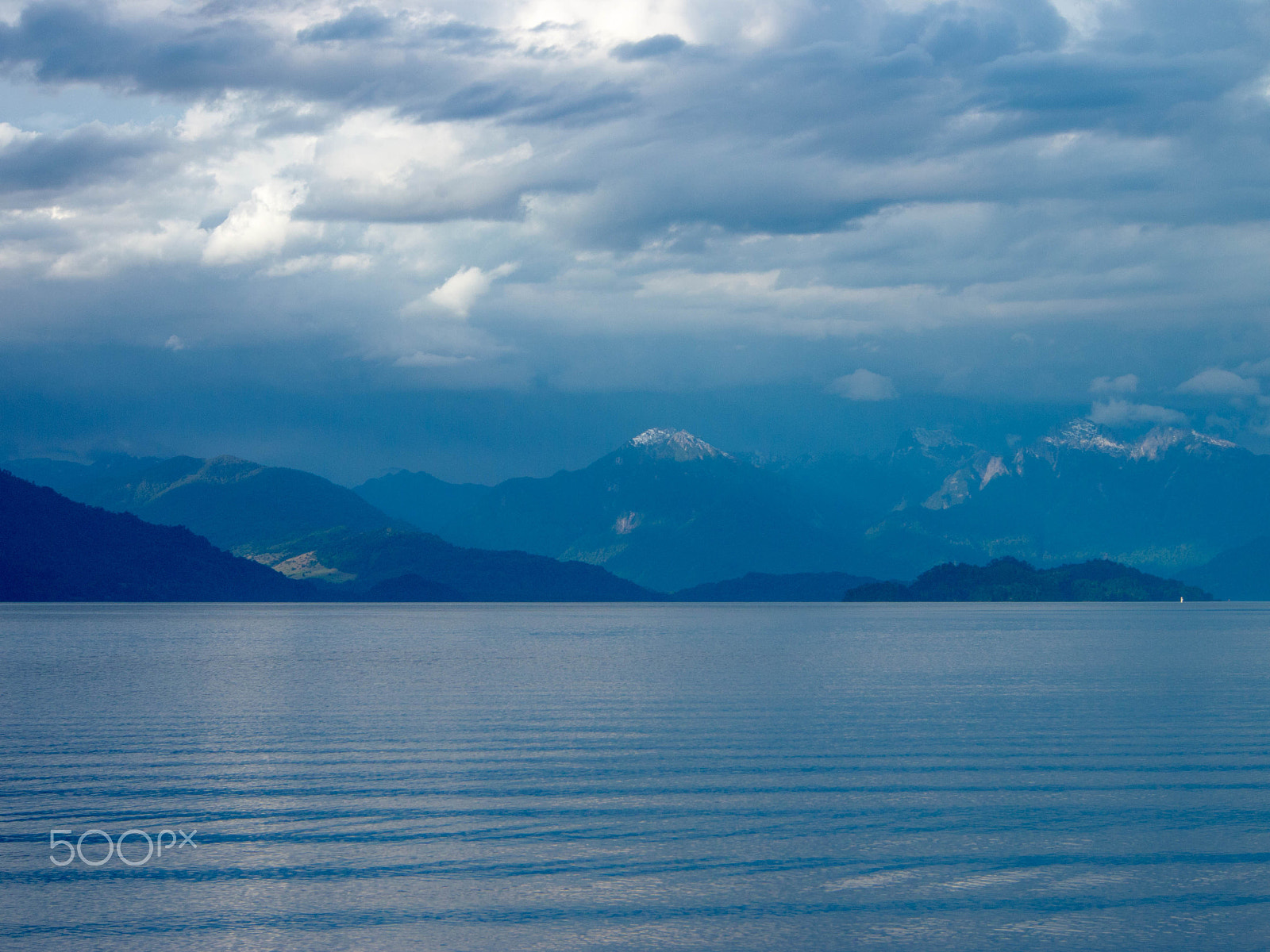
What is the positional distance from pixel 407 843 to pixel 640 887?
314 inches

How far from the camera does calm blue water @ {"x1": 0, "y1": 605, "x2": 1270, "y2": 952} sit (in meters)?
27.2

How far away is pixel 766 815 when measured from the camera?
38531 mm

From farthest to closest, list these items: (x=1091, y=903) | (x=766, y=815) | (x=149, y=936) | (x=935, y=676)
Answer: (x=935, y=676) < (x=766, y=815) < (x=1091, y=903) < (x=149, y=936)

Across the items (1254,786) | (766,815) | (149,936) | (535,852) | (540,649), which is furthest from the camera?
(540,649)

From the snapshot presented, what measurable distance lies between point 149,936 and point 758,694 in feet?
197

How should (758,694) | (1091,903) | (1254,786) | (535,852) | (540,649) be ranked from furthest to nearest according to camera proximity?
(540,649) < (758,694) < (1254,786) < (535,852) < (1091,903)

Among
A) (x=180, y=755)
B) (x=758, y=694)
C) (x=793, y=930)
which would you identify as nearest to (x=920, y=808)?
(x=793, y=930)

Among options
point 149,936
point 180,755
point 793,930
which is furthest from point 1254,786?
point 180,755

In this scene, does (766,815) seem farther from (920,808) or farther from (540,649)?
(540,649)

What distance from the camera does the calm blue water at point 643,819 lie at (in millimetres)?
27234

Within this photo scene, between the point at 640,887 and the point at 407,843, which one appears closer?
the point at 640,887

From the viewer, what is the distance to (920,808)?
3978 cm

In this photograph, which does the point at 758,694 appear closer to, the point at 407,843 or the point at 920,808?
the point at 920,808

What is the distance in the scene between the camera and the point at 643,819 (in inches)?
1490
